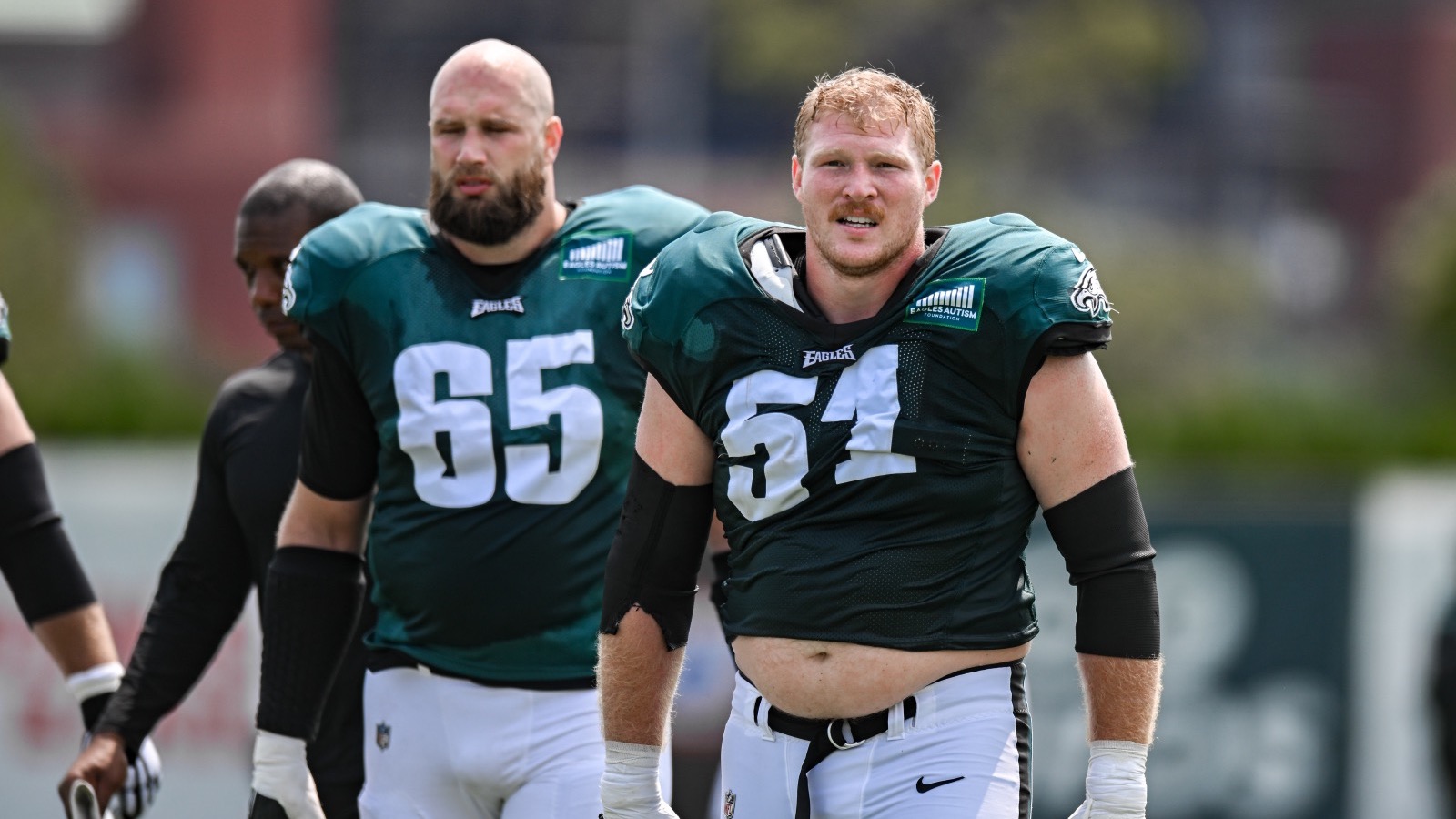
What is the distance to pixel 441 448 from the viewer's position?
4.07 m

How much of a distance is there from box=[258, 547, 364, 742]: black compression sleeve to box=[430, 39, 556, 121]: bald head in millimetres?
1035

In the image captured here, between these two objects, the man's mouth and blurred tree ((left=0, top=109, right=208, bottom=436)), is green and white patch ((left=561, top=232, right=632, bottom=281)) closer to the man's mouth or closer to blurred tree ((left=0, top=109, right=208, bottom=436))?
→ the man's mouth

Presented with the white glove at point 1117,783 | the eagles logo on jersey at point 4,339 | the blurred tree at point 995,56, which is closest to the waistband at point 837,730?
the white glove at point 1117,783

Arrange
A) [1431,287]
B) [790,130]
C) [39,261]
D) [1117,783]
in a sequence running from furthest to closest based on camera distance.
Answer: [790,130]
[39,261]
[1431,287]
[1117,783]

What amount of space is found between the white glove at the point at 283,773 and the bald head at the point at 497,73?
4.65ft

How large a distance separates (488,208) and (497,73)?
30 centimetres

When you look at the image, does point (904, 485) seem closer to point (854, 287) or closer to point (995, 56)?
point (854, 287)

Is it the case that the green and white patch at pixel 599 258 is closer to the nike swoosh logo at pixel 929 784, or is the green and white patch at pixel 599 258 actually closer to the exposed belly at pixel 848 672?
the exposed belly at pixel 848 672

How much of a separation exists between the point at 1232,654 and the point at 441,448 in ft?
18.4

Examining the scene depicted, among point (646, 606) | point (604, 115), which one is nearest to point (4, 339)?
point (646, 606)

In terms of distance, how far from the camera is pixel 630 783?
3.59 metres

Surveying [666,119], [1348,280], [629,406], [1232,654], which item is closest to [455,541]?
[629,406]

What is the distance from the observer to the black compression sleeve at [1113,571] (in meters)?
3.31

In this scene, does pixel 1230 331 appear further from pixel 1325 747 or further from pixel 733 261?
pixel 733 261
